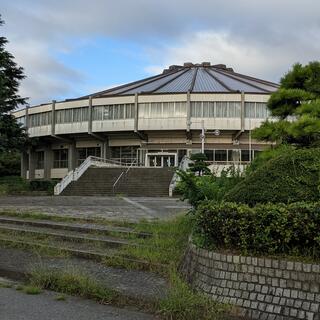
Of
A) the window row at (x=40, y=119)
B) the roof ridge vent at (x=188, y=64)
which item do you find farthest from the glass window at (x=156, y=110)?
the roof ridge vent at (x=188, y=64)

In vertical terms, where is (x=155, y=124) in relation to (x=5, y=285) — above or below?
above

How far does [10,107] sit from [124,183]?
964cm

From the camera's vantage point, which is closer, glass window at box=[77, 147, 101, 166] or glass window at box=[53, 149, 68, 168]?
glass window at box=[77, 147, 101, 166]

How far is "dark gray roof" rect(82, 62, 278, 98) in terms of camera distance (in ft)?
209

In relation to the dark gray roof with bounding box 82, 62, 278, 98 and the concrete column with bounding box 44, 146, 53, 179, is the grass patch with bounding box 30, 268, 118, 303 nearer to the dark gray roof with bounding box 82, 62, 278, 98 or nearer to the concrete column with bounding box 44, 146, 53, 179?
the dark gray roof with bounding box 82, 62, 278, 98

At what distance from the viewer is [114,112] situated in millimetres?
60625

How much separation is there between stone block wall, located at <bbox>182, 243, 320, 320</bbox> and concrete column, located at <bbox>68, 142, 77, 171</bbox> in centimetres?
6104

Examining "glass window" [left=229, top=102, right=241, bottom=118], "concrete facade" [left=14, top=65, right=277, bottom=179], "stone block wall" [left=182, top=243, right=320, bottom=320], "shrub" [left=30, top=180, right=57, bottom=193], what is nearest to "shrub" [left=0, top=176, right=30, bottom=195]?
"shrub" [left=30, top=180, right=57, bottom=193]

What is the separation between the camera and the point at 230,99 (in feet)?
191

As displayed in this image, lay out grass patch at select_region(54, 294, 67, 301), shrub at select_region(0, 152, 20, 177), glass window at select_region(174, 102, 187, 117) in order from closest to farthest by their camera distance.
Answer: grass patch at select_region(54, 294, 67, 301), glass window at select_region(174, 102, 187, 117), shrub at select_region(0, 152, 20, 177)

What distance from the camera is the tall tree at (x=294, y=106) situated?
12.8 meters

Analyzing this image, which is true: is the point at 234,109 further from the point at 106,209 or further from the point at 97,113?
the point at 106,209

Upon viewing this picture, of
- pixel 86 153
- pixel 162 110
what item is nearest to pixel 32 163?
pixel 86 153

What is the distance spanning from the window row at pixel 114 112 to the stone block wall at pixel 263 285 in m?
53.9
